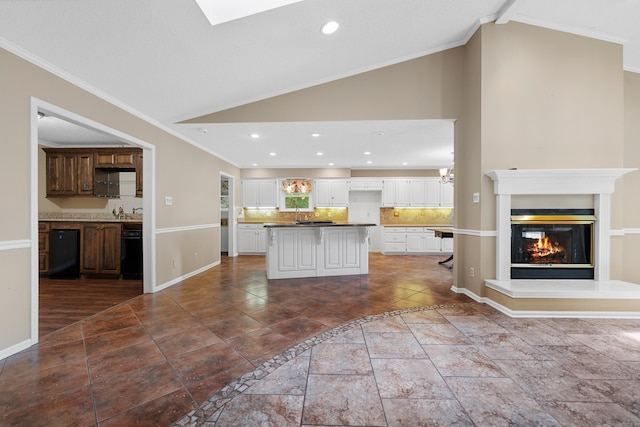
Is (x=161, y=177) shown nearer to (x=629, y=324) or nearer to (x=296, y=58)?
(x=296, y=58)

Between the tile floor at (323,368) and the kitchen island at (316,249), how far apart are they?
1377 mm

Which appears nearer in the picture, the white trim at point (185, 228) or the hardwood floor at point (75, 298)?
the hardwood floor at point (75, 298)

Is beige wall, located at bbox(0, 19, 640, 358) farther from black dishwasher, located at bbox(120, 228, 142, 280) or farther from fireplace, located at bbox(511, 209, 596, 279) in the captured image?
black dishwasher, located at bbox(120, 228, 142, 280)

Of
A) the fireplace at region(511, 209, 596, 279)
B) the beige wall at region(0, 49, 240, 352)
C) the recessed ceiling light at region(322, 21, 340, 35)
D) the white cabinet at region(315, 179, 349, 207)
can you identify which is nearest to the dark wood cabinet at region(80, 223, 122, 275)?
the beige wall at region(0, 49, 240, 352)

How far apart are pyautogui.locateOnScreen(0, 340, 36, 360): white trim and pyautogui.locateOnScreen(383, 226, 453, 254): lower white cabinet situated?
691cm

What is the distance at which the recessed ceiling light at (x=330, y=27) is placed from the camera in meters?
2.65

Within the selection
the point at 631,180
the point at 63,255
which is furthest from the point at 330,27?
the point at 63,255

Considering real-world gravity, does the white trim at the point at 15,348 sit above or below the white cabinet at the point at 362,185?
below

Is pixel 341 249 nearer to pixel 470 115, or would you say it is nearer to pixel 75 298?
pixel 470 115

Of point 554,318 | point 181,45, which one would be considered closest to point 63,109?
point 181,45

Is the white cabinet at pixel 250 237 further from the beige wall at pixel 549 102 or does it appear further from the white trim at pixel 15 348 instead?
the beige wall at pixel 549 102

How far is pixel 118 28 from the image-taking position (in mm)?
2141

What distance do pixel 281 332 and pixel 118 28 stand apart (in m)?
3.02

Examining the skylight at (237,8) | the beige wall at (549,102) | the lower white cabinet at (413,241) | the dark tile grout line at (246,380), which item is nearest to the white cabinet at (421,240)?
the lower white cabinet at (413,241)
